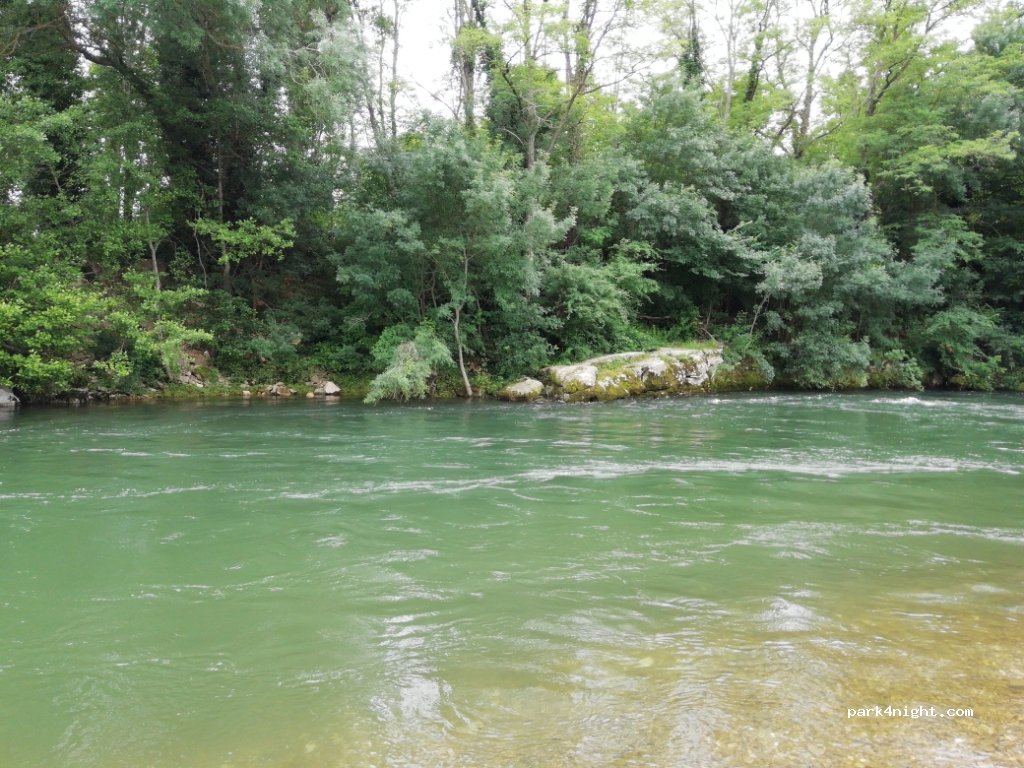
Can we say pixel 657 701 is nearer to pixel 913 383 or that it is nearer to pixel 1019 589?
pixel 1019 589

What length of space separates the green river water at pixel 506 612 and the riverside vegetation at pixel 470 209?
8.85m

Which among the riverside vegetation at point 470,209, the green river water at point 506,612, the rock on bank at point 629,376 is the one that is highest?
the riverside vegetation at point 470,209

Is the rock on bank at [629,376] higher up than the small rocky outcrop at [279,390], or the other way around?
the rock on bank at [629,376]

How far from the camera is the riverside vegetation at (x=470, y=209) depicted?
15422 mm

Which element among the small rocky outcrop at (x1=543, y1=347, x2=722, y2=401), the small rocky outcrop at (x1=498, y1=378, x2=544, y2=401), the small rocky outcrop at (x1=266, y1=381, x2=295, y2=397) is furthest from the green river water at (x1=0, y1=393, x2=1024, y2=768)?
the small rocky outcrop at (x1=266, y1=381, x2=295, y2=397)

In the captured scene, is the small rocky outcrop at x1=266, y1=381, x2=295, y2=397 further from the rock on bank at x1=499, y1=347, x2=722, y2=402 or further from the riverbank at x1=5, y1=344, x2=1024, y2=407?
the rock on bank at x1=499, y1=347, x2=722, y2=402

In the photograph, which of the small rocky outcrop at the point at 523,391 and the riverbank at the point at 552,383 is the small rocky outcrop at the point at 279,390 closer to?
the riverbank at the point at 552,383

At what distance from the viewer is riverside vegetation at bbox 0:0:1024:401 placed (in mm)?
15422

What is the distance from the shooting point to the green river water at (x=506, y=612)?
8.87ft

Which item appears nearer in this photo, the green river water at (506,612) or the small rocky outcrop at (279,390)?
the green river water at (506,612)

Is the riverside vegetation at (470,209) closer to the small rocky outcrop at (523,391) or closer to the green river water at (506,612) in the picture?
the small rocky outcrop at (523,391)

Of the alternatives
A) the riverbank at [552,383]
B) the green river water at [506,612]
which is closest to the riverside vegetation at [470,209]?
the riverbank at [552,383]

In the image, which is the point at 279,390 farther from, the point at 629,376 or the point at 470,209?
the point at 629,376

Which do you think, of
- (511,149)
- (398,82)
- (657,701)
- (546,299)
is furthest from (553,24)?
(657,701)
